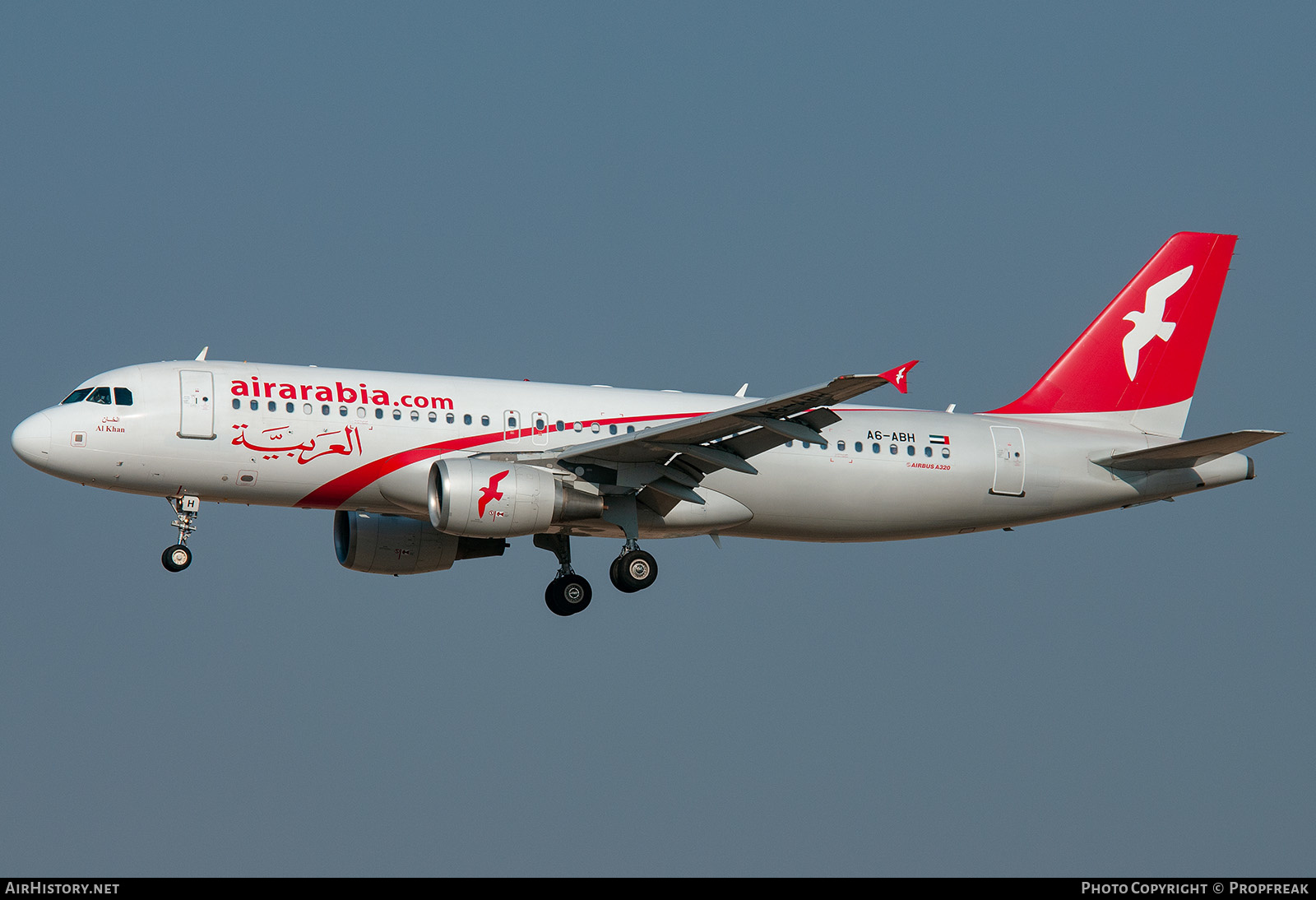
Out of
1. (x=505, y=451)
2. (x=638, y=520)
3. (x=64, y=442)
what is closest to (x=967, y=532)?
(x=638, y=520)

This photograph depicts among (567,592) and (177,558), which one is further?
(567,592)

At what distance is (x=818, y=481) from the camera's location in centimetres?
3506

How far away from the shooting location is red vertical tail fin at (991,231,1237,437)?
128ft

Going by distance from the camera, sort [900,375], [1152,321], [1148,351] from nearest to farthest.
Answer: [900,375] < [1148,351] < [1152,321]

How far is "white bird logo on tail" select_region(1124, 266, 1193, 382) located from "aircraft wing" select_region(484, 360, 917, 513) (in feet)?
36.1

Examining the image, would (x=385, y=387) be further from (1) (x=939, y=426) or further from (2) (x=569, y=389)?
(1) (x=939, y=426)

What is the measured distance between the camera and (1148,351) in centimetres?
3953

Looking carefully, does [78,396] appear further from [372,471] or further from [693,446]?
[693,446]

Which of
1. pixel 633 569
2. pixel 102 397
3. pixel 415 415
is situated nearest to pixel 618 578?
pixel 633 569

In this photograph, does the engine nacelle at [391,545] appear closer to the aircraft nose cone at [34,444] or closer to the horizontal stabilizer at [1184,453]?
the aircraft nose cone at [34,444]

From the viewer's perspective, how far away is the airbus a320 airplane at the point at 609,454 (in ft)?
105

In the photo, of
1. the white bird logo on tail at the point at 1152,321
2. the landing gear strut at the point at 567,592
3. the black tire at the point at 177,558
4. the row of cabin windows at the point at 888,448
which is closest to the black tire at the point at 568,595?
the landing gear strut at the point at 567,592

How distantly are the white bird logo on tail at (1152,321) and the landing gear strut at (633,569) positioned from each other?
1301 cm

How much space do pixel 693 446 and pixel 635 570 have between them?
10.8 feet
